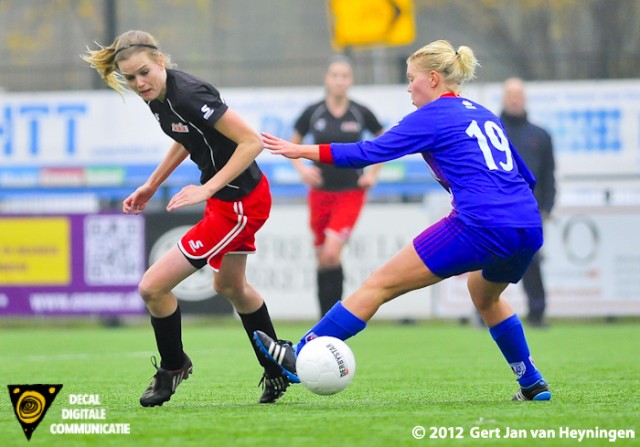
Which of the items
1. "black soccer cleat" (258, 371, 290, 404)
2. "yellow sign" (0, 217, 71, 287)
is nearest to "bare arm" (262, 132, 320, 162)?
"black soccer cleat" (258, 371, 290, 404)

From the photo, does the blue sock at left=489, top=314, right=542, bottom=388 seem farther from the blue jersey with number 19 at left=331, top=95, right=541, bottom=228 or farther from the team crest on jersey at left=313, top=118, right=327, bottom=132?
the team crest on jersey at left=313, top=118, right=327, bottom=132

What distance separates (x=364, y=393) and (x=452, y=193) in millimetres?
1316

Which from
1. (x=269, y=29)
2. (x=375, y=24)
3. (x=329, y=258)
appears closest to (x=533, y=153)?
(x=329, y=258)

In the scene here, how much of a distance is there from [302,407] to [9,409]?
1.35 metres

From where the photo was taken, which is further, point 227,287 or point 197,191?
point 227,287

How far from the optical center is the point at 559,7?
20.2 m

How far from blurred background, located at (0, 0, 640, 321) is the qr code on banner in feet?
0.05

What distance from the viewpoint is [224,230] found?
6195mm

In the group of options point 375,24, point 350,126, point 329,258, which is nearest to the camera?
point 329,258

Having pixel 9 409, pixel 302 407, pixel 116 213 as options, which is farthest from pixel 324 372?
pixel 116 213

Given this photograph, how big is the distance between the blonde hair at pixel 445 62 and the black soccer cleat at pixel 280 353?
145 cm

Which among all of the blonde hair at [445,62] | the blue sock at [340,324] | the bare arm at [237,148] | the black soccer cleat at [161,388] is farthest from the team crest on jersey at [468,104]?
the black soccer cleat at [161,388]

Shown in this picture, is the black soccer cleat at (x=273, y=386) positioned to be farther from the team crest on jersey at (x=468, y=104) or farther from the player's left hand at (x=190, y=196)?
the team crest on jersey at (x=468, y=104)

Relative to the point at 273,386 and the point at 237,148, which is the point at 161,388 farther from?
the point at 237,148
